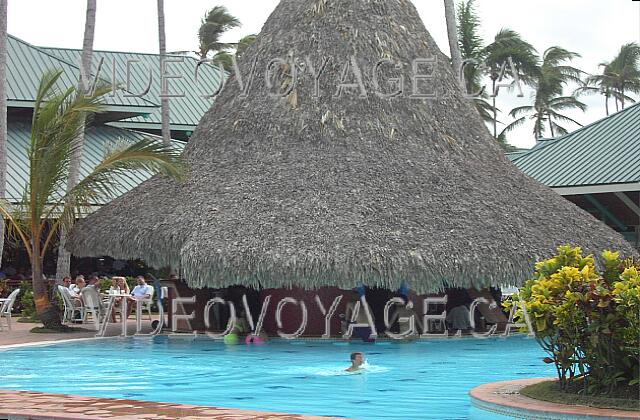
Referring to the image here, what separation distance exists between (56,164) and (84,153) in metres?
9.05

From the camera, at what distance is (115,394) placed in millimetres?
11430

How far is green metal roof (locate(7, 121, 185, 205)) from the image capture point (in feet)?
80.9

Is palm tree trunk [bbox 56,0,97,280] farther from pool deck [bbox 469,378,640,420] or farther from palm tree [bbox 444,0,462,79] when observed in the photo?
pool deck [bbox 469,378,640,420]

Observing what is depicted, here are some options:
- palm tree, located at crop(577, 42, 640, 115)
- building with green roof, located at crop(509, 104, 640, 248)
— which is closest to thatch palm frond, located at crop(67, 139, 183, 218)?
building with green roof, located at crop(509, 104, 640, 248)

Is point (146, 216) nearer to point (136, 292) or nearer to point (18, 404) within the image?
point (136, 292)

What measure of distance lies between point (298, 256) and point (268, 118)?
3825 mm

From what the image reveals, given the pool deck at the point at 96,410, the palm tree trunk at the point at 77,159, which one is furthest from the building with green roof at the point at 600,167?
the pool deck at the point at 96,410

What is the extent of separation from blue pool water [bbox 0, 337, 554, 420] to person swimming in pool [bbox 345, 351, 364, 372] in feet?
0.61

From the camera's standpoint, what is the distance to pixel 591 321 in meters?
9.25

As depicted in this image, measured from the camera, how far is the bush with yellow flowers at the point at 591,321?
904 cm

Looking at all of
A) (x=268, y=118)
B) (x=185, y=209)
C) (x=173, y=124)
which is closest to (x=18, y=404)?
(x=185, y=209)

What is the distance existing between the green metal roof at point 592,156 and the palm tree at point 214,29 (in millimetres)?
17212

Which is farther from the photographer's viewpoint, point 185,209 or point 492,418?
point 185,209

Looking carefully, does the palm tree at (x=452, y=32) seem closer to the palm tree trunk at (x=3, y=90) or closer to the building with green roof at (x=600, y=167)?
the building with green roof at (x=600, y=167)
